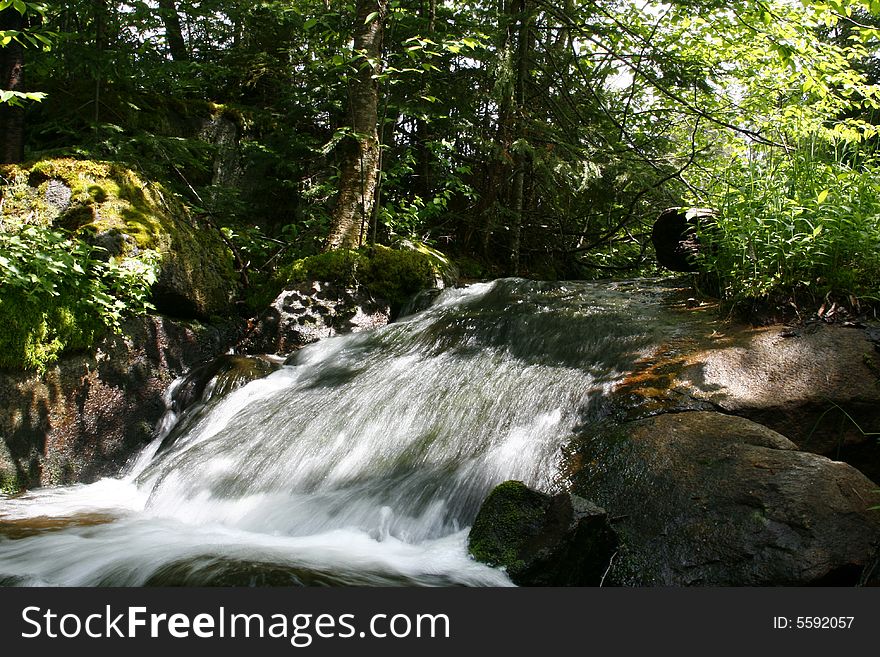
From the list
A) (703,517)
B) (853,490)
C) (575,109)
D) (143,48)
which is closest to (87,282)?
(143,48)

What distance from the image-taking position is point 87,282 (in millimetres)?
5879

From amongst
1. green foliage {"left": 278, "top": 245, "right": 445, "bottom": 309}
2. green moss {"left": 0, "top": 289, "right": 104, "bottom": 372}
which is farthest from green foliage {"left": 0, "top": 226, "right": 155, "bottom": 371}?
green foliage {"left": 278, "top": 245, "right": 445, "bottom": 309}

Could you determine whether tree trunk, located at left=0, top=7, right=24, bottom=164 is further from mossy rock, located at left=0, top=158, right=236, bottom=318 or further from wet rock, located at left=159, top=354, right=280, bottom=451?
wet rock, located at left=159, top=354, right=280, bottom=451

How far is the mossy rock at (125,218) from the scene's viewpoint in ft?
20.5

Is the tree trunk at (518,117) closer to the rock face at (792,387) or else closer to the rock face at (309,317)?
the rock face at (309,317)

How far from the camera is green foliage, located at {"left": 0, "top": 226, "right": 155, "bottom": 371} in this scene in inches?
207

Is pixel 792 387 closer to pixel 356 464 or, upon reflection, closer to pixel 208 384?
pixel 356 464

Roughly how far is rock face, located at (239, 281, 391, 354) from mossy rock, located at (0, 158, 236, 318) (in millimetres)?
624

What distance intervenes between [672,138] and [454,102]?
5.60 meters

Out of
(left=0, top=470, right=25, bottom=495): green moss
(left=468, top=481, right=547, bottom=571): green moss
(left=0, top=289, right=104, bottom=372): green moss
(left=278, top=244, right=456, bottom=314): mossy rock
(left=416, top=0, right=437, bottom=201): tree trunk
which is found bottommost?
(left=0, top=470, right=25, bottom=495): green moss

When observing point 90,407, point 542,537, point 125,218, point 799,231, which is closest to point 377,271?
point 125,218

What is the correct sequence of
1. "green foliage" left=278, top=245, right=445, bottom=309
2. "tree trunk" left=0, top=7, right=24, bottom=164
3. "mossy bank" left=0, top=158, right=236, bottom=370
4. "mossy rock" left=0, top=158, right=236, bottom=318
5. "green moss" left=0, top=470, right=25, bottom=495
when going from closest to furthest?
"green moss" left=0, top=470, right=25, bottom=495 → "mossy bank" left=0, top=158, right=236, bottom=370 → "mossy rock" left=0, top=158, right=236, bottom=318 → "tree trunk" left=0, top=7, right=24, bottom=164 → "green foliage" left=278, top=245, right=445, bottom=309

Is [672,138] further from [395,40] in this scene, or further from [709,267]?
[709,267]

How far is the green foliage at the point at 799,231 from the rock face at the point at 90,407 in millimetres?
5399
